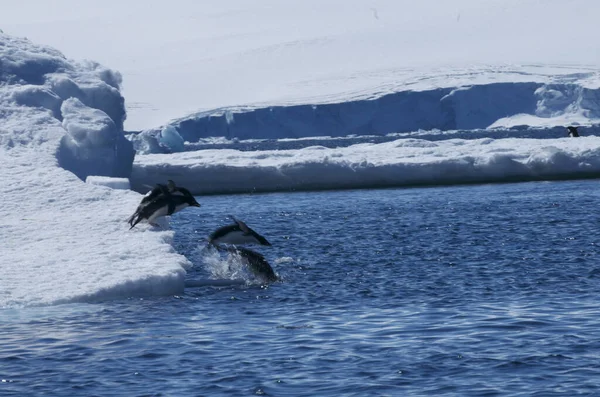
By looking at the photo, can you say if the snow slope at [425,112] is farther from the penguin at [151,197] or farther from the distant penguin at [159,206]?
the penguin at [151,197]

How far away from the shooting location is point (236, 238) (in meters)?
15.5

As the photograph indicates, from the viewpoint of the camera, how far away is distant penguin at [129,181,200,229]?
14414 millimetres

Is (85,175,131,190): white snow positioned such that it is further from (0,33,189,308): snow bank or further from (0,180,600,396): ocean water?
(0,180,600,396): ocean water

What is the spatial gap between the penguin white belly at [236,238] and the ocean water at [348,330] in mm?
352

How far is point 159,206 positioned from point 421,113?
80.7 metres

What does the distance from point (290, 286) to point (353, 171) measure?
1979 cm

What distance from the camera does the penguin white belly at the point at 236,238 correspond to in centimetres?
1538

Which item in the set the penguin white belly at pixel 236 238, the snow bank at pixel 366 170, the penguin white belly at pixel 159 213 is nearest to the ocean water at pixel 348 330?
the penguin white belly at pixel 236 238

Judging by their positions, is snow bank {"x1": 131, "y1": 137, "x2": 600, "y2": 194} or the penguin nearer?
the penguin

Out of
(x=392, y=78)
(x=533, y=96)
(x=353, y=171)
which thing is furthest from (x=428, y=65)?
(x=353, y=171)

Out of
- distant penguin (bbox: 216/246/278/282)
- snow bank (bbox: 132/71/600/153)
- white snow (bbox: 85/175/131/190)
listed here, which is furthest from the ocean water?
snow bank (bbox: 132/71/600/153)

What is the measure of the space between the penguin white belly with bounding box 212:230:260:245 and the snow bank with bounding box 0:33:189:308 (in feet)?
4.24

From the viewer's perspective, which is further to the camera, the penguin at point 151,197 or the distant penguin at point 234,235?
the distant penguin at point 234,235

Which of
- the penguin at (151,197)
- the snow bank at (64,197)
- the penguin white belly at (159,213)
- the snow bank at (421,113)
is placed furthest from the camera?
the snow bank at (421,113)
